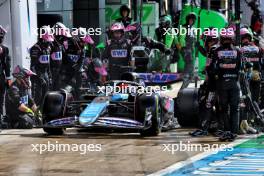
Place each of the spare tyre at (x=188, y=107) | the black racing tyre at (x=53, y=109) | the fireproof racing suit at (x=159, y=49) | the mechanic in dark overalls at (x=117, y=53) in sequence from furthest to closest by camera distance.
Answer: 1. the fireproof racing suit at (x=159, y=49)
2. the mechanic in dark overalls at (x=117, y=53)
3. the spare tyre at (x=188, y=107)
4. the black racing tyre at (x=53, y=109)

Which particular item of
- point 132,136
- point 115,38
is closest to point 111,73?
point 115,38

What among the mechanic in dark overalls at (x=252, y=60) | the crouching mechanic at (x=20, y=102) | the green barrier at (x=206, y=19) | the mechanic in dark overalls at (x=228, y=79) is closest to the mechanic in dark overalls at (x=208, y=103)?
the mechanic in dark overalls at (x=228, y=79)

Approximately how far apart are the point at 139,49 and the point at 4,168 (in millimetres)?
9545

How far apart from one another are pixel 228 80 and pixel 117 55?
15.5ft

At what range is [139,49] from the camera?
18.6 m

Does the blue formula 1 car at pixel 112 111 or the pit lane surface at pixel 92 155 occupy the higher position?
the blue formula 1 car at pixel 112 111

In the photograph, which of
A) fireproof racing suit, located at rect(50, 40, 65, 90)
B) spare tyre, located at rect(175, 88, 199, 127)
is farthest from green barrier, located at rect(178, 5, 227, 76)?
spare tyre, located at rect(175, 88, 199, 127)

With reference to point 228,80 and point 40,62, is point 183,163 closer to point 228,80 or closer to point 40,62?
point 228,80

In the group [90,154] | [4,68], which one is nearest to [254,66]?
[90,154]

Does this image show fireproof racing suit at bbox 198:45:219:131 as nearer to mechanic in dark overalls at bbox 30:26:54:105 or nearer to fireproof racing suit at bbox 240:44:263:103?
fireproof racing suit at bbox 240:44:263:103

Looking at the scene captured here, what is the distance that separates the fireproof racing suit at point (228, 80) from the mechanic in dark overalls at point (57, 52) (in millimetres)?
4746

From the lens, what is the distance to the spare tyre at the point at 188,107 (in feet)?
45.4

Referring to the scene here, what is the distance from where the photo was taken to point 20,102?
14125 mm

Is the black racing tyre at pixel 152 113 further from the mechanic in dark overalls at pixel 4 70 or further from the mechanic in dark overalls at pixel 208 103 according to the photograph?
the mechanic in dark overalls at pixel 4 70
